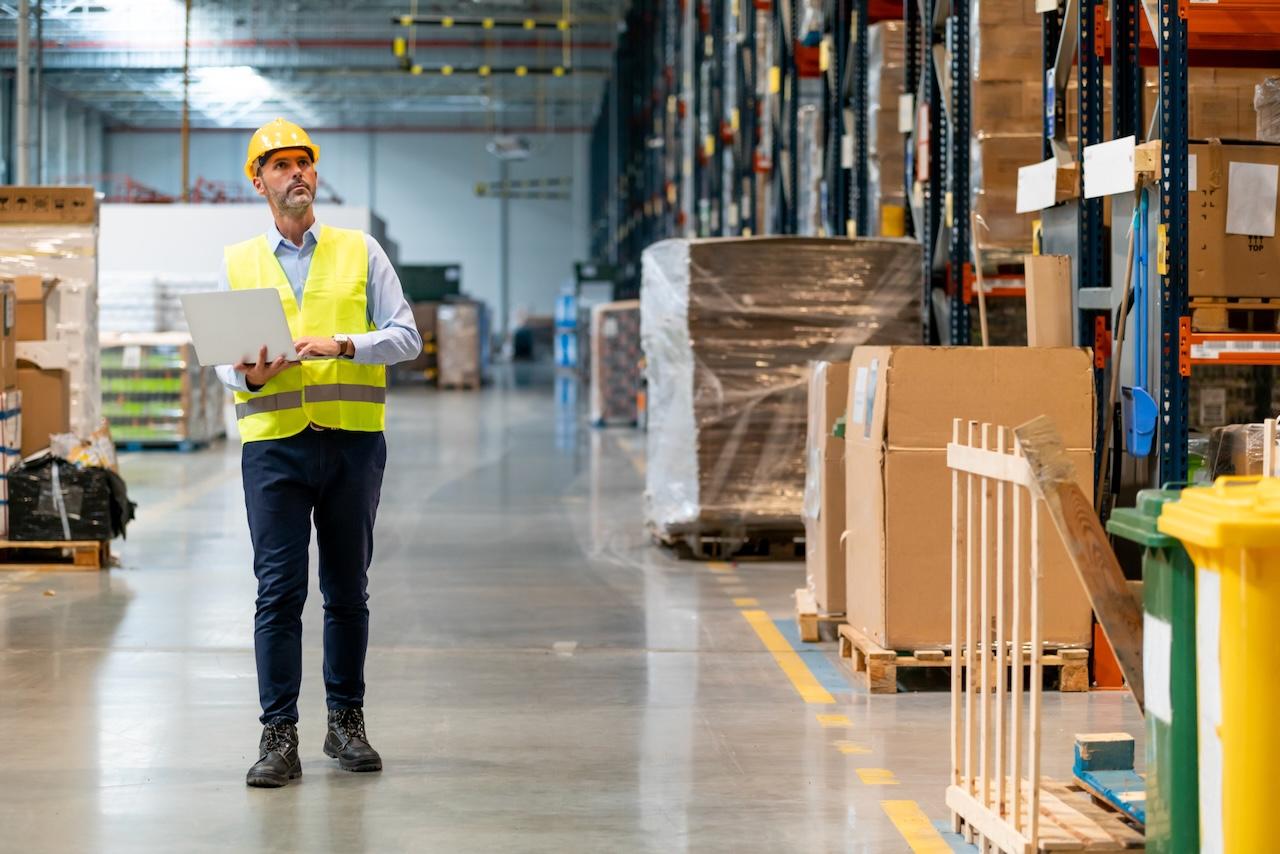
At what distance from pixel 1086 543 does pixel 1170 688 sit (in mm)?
430

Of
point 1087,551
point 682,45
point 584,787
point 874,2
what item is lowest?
point 584,787

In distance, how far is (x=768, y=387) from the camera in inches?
356

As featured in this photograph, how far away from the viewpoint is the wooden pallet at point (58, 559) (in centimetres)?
890

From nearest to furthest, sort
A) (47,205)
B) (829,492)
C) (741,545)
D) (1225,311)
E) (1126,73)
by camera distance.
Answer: (1126,73), (1225,311), (829,492), (741,545), (47,205)

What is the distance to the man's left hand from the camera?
4.39 meters

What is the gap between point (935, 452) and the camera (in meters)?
5.87

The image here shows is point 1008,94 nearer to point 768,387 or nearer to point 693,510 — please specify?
point 768,387

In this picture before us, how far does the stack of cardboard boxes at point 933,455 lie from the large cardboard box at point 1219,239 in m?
0.56

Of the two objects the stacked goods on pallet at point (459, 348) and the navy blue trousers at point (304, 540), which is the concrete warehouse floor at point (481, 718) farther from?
the stacked goods on pallet at point (459, 348)

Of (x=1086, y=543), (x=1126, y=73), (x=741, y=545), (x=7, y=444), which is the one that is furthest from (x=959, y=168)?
(x=7, y=444)

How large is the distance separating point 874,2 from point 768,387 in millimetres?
2956

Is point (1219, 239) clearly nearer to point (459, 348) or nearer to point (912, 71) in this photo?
point (912, 71)

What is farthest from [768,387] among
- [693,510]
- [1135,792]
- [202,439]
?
[202,439]

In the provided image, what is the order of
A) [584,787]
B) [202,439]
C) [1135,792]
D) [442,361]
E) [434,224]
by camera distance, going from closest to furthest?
[1135,792] → [584,787] → [202,439] → [442,361] → [434,224]
